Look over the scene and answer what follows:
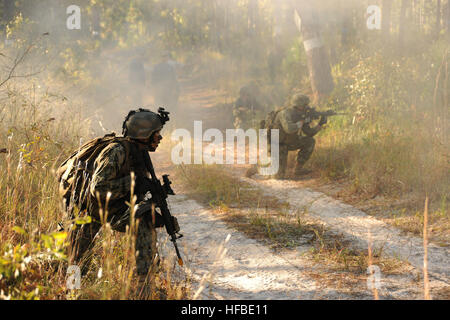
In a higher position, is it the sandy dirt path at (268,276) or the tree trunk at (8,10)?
the tree trunk at (8,10)

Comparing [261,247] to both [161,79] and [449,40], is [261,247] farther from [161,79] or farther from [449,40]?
[161,79]

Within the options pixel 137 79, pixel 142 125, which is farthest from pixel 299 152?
pixel 137 79

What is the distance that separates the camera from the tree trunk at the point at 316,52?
41.2 ft

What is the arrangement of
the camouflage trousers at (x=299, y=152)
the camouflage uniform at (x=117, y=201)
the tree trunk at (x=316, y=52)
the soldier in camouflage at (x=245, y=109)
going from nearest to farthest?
the camouflage uniform at (x=117, y=201)
the camouflage trousers at (x=299, y=152)
the tree trunk at (x=316, y=52)
the soldier in camouflage at (x=245, y=109)

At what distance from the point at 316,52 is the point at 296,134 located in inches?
207

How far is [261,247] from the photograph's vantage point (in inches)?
183

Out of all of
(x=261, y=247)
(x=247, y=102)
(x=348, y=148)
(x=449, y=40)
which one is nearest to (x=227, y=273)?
(x=261, y=247)

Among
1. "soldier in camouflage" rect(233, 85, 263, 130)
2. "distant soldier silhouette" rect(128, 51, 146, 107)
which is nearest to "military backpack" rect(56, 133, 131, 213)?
"soldier in camouflage" rect(233, 85, 263, 130)

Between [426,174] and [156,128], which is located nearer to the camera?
[156,128]

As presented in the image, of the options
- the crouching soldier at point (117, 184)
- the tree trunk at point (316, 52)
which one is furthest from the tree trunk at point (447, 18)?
the crouching soldier at point (117, 184)

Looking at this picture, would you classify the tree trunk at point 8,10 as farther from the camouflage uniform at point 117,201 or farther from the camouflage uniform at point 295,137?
the camouflage uniform at point 117,201

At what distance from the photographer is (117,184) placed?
3.30 m

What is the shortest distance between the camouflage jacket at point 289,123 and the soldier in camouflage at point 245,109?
15.5 ft

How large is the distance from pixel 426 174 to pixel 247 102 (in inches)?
307
